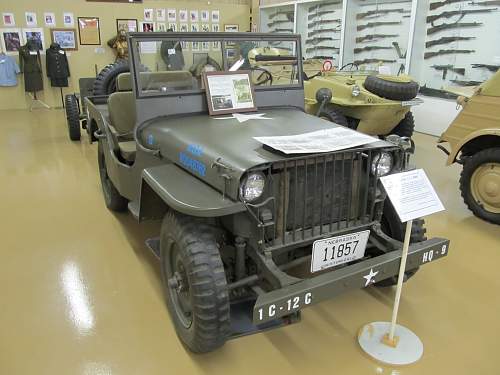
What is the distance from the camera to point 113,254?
10.6ft

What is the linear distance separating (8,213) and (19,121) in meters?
5.21

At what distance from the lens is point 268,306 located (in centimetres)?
179

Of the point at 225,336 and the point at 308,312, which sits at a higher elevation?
the point at 225,336

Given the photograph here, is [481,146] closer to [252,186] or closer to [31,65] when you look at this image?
[252,186]

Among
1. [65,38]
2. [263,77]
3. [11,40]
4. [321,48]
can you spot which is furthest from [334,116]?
[11,40]

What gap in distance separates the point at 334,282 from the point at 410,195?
21.0 inches

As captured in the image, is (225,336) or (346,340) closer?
(225,336)

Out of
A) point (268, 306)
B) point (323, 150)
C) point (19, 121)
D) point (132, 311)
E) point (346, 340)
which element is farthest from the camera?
point (19, 121)

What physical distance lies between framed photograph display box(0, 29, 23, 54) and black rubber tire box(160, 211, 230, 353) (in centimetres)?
916

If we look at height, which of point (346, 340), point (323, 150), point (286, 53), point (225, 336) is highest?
point (286, 53)

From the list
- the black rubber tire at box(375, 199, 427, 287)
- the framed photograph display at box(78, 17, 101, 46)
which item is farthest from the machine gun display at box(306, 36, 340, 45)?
the black rubber tire at box(375, 199, 427, 287)

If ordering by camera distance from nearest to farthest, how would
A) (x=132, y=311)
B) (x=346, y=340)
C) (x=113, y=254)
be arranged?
(x=346, y=340) < (x=132, y=311) < (x=113, y=254)

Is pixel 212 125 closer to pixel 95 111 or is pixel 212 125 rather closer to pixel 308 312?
pixel 308 312

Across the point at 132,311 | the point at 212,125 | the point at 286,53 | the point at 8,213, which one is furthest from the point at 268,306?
the point at 8,213
